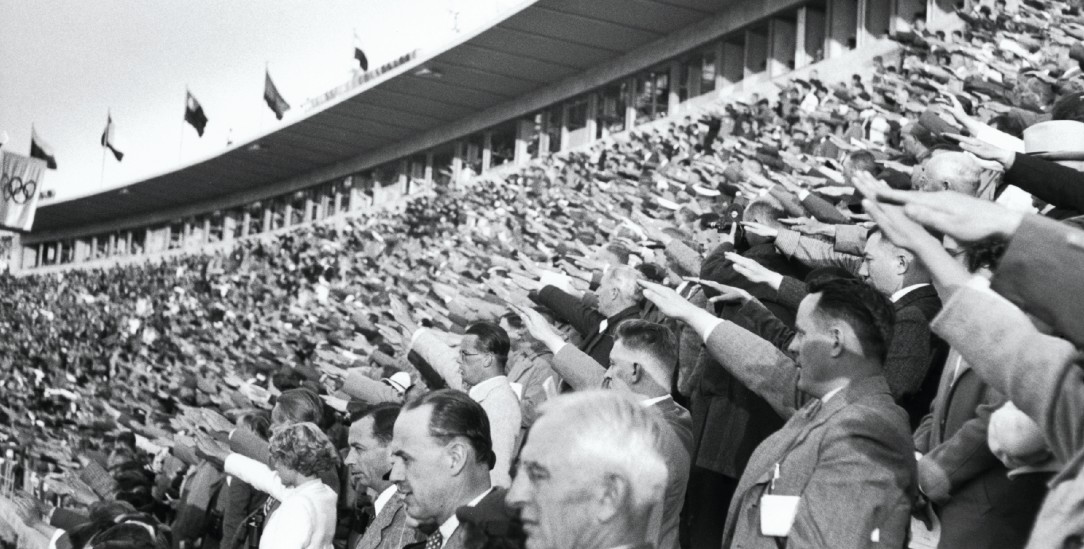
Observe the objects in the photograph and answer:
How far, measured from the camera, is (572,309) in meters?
6.78

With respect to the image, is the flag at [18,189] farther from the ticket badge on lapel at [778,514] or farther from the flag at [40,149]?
the ticket badge on lapel at [778,514]

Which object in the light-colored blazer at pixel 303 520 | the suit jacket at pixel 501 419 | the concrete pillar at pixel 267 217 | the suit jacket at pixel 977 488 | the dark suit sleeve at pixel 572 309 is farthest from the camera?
the concrete pillar at pixel 267 217

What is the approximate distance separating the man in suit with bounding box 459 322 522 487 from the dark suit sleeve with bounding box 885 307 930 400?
1681mm

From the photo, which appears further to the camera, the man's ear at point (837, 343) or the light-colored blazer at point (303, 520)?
the light-colored blazer at point (303, 520)

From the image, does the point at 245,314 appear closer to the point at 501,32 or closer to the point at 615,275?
the point at 501,32

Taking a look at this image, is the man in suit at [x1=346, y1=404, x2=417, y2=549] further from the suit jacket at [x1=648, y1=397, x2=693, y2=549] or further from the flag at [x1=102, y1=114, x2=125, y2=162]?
the flag at [x1=102, y1=114, x2=125, y2=162]

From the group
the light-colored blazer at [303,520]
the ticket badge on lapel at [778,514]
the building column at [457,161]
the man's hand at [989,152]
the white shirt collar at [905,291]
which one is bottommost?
the light-colored blazer at [303,520]

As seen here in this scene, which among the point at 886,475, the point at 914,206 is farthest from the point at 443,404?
the point at 914,206

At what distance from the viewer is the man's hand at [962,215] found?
2.03 metres

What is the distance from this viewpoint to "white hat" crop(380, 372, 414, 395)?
749cm

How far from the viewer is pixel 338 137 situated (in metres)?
44.8

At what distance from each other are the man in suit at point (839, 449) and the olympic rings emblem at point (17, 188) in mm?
28216

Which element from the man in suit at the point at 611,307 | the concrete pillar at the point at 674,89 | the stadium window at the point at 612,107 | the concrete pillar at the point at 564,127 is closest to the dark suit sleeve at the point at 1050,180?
the man in suit at the point at 611,307

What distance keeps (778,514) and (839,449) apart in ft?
0.81
